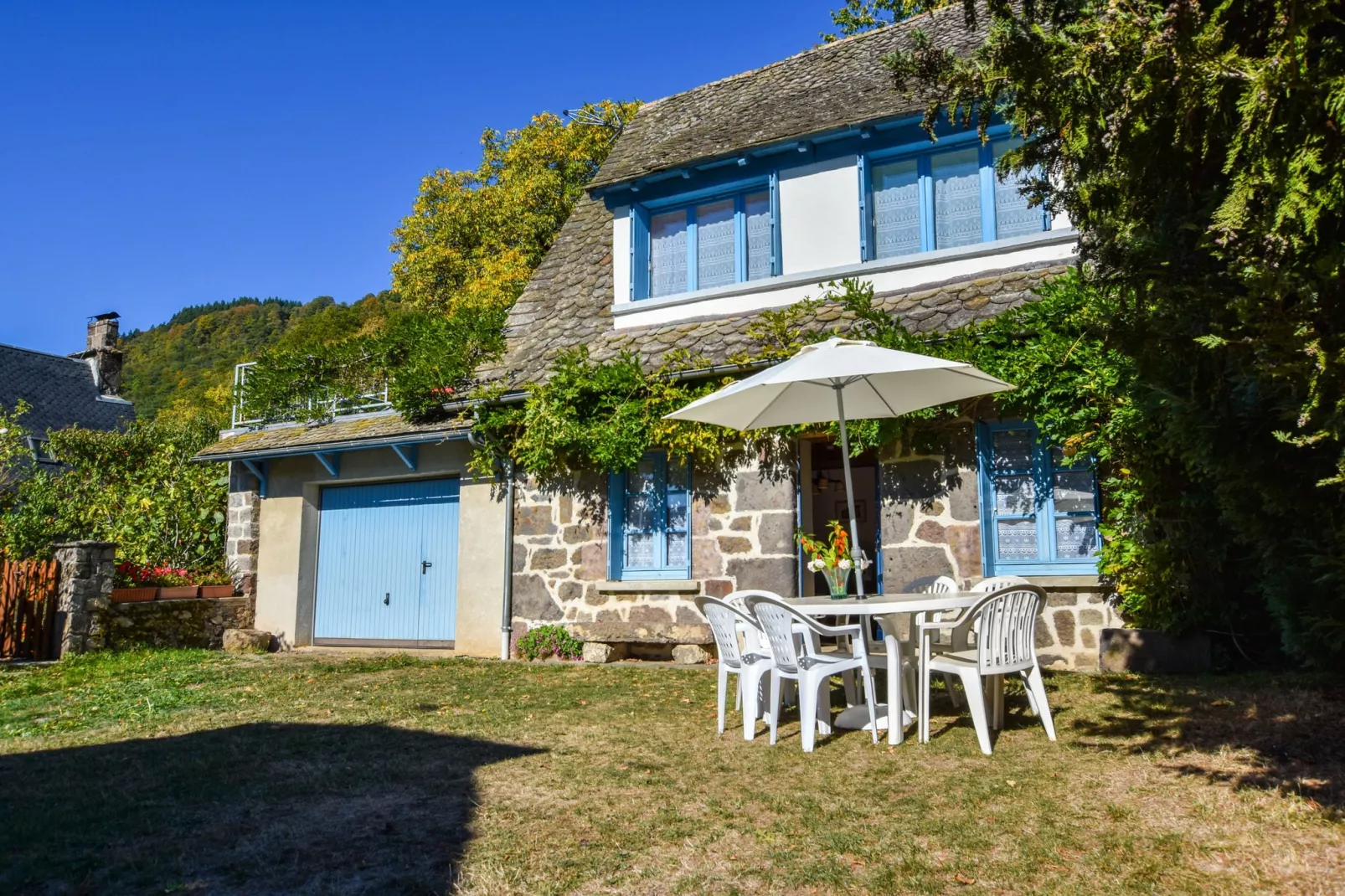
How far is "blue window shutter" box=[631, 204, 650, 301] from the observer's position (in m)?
10.5

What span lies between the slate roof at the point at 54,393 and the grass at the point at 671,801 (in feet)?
68.6

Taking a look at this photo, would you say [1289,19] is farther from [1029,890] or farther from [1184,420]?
[1029,890]

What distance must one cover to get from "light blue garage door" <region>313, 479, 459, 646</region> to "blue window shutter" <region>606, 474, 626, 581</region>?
253 cm

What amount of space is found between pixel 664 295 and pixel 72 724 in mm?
6583

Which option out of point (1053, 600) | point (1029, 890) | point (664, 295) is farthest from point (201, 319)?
point (1029, 890)

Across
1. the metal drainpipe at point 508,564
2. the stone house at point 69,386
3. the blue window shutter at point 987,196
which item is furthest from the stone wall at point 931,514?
the stone house at point 69,386

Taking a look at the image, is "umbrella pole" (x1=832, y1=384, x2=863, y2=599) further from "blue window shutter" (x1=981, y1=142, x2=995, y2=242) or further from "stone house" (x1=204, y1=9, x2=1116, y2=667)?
"blue window shutter" (x1=981, y1=142, x2=995, y2=242)

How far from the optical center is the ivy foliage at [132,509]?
13.8 m

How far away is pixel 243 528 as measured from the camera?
507 inches

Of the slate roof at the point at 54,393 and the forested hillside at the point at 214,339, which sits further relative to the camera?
the forested hillside at the point at 214,339

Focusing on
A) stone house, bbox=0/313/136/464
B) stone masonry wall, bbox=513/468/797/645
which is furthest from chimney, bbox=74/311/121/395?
stone masonry wall, bbox=513/468/797/645

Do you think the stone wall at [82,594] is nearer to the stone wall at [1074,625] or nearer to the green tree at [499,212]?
the stone wall at [1074,625]

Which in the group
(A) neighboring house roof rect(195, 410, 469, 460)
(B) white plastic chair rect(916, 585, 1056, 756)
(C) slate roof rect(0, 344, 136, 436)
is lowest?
(B) white plastic chair rect(916, 585, 1056, 756)

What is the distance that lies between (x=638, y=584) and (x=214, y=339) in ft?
148
